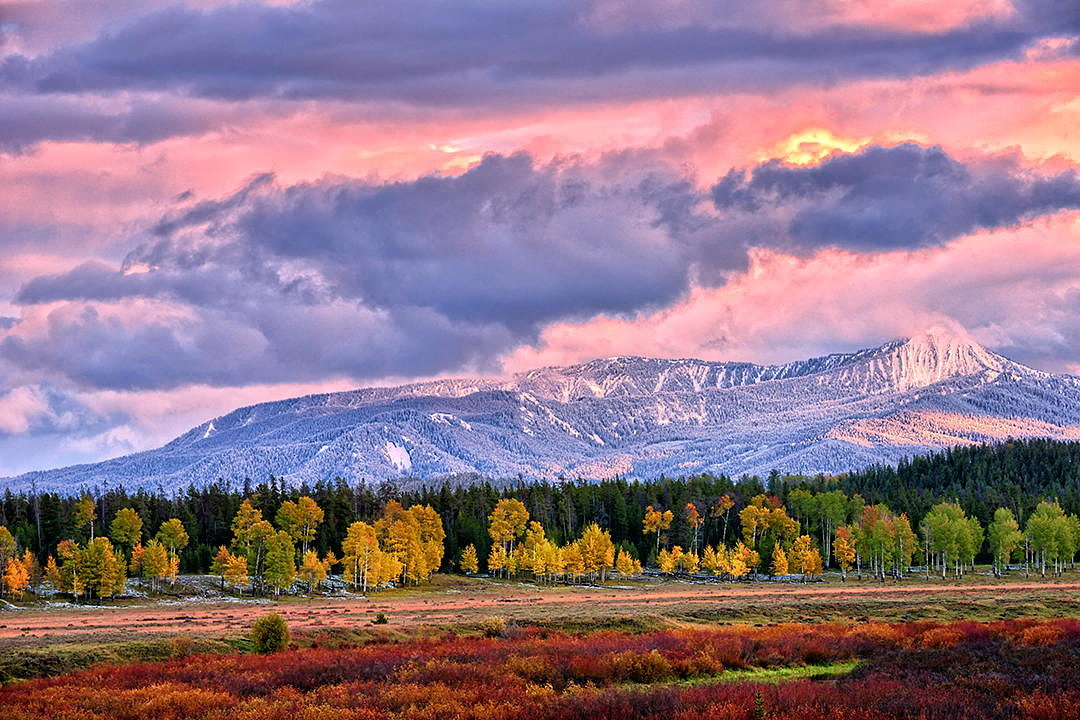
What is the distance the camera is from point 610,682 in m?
38.2

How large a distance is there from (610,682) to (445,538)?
146 metres

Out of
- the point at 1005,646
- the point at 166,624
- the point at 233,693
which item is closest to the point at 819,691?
the point at 1005,646

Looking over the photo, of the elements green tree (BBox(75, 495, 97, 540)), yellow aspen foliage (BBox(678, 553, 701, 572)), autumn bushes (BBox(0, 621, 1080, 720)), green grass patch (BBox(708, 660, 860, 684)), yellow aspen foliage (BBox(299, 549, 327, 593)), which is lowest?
A: yellow aspen foliage (BBox(678, 553, 701, 572))

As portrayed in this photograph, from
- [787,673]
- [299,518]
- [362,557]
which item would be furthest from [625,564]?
[787,673]

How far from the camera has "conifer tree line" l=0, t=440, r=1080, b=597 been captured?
144750 mm

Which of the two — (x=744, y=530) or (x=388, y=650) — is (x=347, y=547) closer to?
(x=744, y=530)

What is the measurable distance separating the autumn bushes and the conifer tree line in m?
98.4

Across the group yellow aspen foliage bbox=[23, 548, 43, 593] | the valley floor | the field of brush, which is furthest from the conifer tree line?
the field of brush

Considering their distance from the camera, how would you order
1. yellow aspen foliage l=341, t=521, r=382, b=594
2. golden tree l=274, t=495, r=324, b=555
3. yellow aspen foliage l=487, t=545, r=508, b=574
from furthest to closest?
1. yellow aspen foliage l=487, t=545, r=508, b=574
2. golden tree l=274, t=495, r=324, b=555
3. yellow aspen foliage l=341, t=521, r=382, b=594

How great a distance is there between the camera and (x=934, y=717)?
2614 cm

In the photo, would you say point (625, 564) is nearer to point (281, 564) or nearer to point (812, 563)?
point (812, 563)

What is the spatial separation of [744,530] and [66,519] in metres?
112

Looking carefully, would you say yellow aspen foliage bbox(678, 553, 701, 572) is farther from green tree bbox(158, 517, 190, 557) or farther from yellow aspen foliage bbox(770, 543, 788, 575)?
green tree bbox(158, 517, 190, 557)

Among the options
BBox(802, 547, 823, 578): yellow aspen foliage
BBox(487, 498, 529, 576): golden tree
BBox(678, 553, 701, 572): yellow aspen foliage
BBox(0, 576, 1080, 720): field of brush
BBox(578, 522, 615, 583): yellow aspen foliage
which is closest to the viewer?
BBox(0, 576, 1080, 720): field of brush
